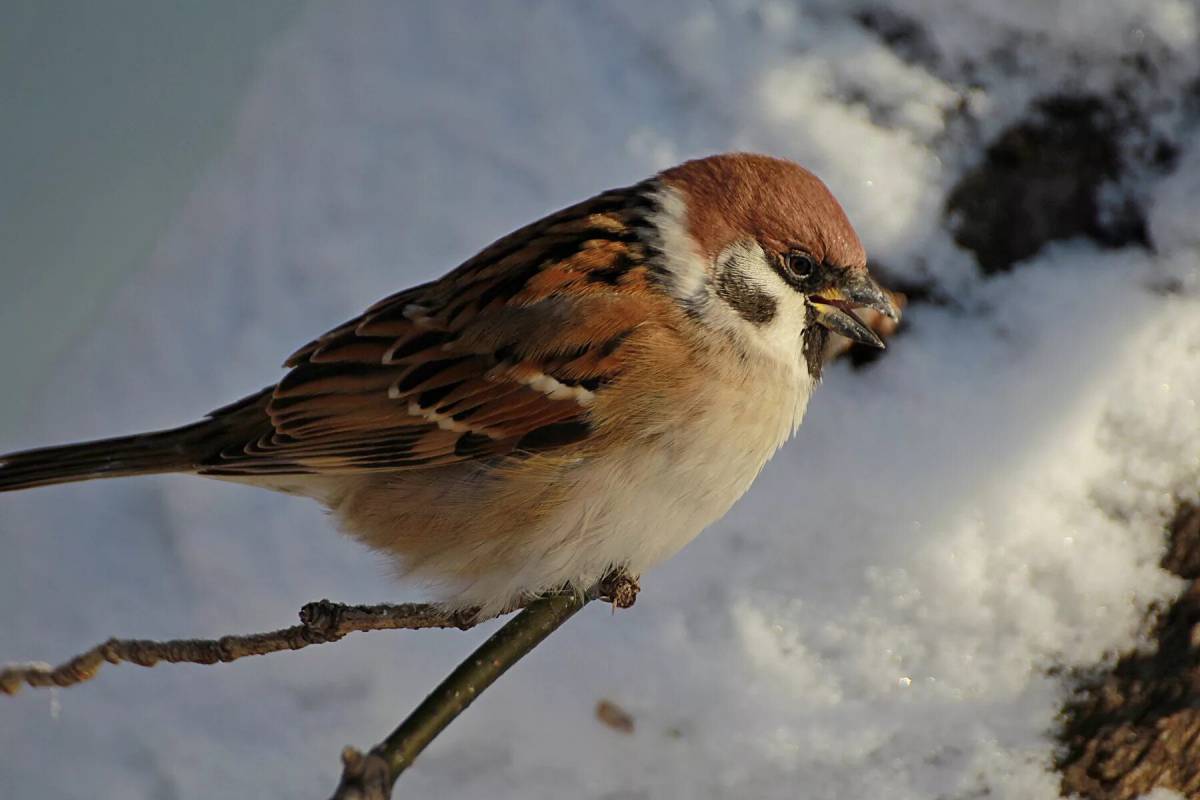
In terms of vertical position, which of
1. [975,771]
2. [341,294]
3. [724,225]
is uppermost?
[341,294]

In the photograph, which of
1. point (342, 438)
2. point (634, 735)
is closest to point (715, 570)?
point (634, 735)

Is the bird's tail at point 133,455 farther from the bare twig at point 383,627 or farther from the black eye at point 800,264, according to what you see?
the black eye at point 800,264

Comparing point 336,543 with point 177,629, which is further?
point 336,543

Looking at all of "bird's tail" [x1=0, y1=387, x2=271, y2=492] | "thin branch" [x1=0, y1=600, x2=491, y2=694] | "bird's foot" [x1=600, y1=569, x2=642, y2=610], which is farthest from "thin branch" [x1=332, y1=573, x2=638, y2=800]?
"bird's tail" [x1=0, y1=387, x2=271, y2=492]

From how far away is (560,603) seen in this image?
1.98 metres

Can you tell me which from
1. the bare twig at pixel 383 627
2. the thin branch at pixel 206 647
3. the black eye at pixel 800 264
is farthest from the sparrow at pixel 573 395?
the thin branch at pixel 206 647

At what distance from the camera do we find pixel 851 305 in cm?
209

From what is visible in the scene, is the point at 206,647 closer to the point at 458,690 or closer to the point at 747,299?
the point at 458,690

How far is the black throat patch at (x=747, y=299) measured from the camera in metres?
2.10

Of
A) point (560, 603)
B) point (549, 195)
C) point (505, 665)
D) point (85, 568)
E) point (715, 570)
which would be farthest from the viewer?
point (549, 195)

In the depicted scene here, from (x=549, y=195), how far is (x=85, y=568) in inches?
45.0

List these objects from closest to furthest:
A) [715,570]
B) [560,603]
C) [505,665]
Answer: [505,665] < [560,603] < [715,570]

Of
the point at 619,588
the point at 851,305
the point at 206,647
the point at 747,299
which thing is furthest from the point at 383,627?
the point at 851,305

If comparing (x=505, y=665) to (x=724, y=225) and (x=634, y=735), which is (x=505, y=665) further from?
(x=724, y=225)
